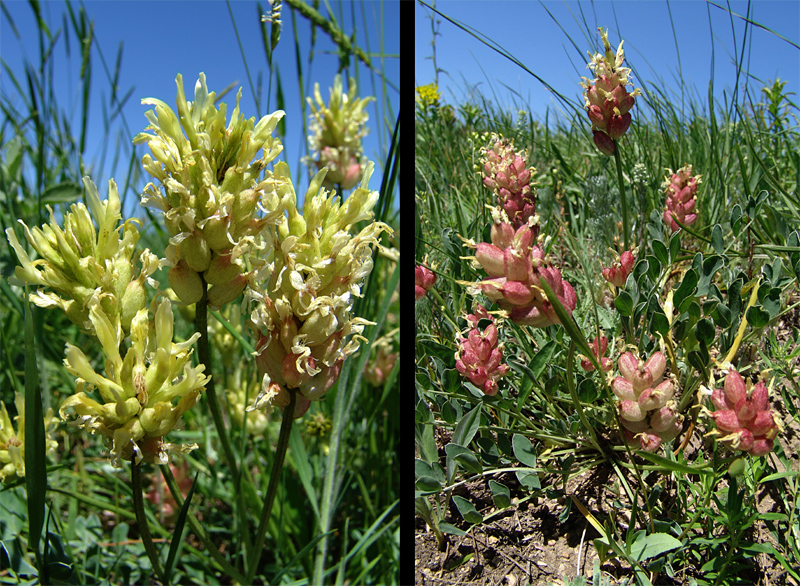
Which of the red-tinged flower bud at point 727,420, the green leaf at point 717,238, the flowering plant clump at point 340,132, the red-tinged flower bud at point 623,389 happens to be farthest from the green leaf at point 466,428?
the flowering plant clump at point 340,132

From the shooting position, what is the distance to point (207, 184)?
70 centimetres

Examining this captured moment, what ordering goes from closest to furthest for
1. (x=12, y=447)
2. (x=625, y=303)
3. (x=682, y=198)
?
(x=625, y=303), (x=12, y=447), (x=682, y=198)

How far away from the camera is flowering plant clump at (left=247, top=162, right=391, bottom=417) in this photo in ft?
2.35

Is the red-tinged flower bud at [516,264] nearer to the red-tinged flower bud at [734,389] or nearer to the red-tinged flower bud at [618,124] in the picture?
the red-tinged flower bud at [734,389]

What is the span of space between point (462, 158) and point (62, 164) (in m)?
1.36

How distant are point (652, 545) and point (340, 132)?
140 cm

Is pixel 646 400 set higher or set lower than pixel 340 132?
lower

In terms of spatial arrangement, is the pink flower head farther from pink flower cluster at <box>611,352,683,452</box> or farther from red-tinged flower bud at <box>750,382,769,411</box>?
red-tinged flower bud at <box>750,382,769,411</box>

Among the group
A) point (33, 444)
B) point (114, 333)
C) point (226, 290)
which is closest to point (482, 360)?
point (226, 290)

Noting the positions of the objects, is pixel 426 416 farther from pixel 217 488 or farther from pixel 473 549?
pixel 217 488

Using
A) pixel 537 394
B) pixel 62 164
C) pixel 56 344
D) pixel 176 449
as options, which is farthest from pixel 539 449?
pixel 62 164

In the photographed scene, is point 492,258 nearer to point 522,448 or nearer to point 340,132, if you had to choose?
point 522,448

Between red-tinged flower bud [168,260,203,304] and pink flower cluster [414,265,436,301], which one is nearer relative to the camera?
red-tinged flower bud [168,260,203,304]

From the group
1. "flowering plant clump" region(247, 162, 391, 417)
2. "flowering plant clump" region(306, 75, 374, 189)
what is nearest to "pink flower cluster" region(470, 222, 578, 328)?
"flowering plant clump" region(247, 162, 391, 417)
